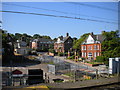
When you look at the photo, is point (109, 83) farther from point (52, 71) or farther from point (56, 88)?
point (52, 71)

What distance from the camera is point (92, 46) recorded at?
3328cm

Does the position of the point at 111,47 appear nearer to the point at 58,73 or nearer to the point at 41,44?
the point at 58,73

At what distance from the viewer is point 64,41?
167 feet

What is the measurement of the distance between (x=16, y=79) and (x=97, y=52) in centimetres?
2600

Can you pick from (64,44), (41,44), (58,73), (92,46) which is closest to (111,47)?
(58,73)

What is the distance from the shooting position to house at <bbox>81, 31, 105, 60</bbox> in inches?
1233

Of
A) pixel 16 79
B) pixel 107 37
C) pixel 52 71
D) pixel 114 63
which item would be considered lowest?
pixel 52 71

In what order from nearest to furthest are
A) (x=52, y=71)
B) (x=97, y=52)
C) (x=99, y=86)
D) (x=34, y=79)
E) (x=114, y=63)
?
(x=99, y=86) < (x=34, y=79) < (x=114, y=63) < (x=52, y=71) < (x=97, y=52)

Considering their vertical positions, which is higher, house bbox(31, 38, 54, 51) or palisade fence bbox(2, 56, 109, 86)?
house bbox(31, 38, 54, 51)

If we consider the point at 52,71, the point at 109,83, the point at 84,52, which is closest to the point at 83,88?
the point at 109,83

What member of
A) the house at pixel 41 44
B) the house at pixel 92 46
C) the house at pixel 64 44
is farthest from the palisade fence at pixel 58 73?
the house at pixel 41 44

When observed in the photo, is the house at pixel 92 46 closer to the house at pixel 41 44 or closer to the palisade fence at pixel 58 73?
the palisade fence at pixel 58 73

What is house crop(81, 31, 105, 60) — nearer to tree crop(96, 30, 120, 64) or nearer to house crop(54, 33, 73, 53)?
tree crop(96, 30, 120, 64)

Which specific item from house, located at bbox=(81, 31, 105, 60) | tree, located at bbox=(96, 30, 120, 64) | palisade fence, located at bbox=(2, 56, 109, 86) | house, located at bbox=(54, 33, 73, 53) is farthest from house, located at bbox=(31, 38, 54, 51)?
→ tree, located at bbox=(96, 30, 120, 64)
